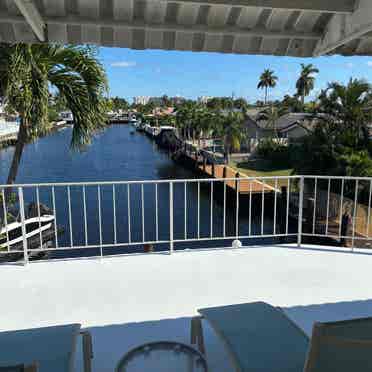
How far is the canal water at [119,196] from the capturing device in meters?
21.8

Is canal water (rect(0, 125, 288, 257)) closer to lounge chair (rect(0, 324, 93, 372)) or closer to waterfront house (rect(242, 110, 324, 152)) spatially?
lounge chair (rect(0, 324, 93, 372))

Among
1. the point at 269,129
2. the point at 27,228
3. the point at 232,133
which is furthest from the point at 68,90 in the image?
the point at 269,129

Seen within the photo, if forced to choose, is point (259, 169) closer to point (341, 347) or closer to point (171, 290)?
point (171, 290)

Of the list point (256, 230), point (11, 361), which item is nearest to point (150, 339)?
point (11, 361)

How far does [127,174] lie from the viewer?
131 ft

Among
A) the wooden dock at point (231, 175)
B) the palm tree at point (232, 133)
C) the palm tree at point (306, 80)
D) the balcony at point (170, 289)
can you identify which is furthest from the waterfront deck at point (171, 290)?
the palm tree at point (306, 80)

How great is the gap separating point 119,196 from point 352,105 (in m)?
A: 16.6

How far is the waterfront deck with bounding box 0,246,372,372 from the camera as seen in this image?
112 inches

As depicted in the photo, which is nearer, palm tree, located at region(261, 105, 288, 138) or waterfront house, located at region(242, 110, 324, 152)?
waterfront house, located at region(242, 110, 324, 152)

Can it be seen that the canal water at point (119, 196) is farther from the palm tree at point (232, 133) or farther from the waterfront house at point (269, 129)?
the waterfront house at point (269, 129)

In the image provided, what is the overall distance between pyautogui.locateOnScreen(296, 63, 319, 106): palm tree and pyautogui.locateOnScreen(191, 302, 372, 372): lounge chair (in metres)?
63.1

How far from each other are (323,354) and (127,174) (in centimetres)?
3913

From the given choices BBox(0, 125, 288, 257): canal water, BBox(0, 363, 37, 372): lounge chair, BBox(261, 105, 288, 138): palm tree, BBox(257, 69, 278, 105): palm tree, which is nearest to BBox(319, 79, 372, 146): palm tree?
BBox(0, 125, 288, 257): canal water

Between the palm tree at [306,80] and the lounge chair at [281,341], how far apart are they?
207ft
